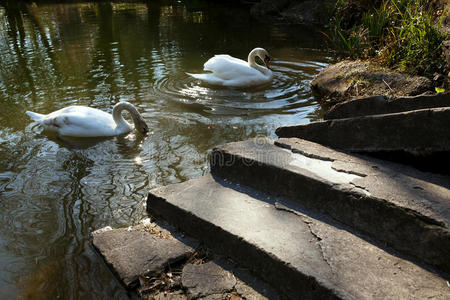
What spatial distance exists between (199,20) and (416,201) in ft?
55.8

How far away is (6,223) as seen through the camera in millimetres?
3482

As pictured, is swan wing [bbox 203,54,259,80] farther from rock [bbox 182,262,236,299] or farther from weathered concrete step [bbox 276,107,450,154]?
rock [bbox 182,262,236,299]

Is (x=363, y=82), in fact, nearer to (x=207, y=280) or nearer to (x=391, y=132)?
(x=391, y=132)

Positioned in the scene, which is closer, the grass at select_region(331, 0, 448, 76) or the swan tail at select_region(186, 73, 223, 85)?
the grass at select_region(331, 0, 448, 76)

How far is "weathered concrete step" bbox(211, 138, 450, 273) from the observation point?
2.18 m

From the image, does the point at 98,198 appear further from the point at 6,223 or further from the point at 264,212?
the point at 264,212

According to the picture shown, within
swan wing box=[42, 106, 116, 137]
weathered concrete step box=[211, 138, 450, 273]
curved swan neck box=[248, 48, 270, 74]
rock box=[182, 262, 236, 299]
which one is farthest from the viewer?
curved swan neck box=[248, 48, 270, 74]

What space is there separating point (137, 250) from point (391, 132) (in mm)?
2104

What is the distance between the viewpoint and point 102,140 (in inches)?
213

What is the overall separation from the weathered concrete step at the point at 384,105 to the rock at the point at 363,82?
6.29 ft

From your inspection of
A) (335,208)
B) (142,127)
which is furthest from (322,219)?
(142,127)

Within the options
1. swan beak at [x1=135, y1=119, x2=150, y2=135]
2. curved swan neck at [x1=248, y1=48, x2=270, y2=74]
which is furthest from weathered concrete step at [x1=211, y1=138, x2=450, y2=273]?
curved swan neck at [x1=248, y1=48, x2=270, y2=74]

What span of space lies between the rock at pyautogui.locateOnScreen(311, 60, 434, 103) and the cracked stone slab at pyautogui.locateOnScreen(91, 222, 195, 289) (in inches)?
146

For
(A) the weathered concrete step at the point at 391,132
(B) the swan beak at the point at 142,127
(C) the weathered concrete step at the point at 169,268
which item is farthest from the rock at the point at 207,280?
(B) the swan beak at the point at 142,127
